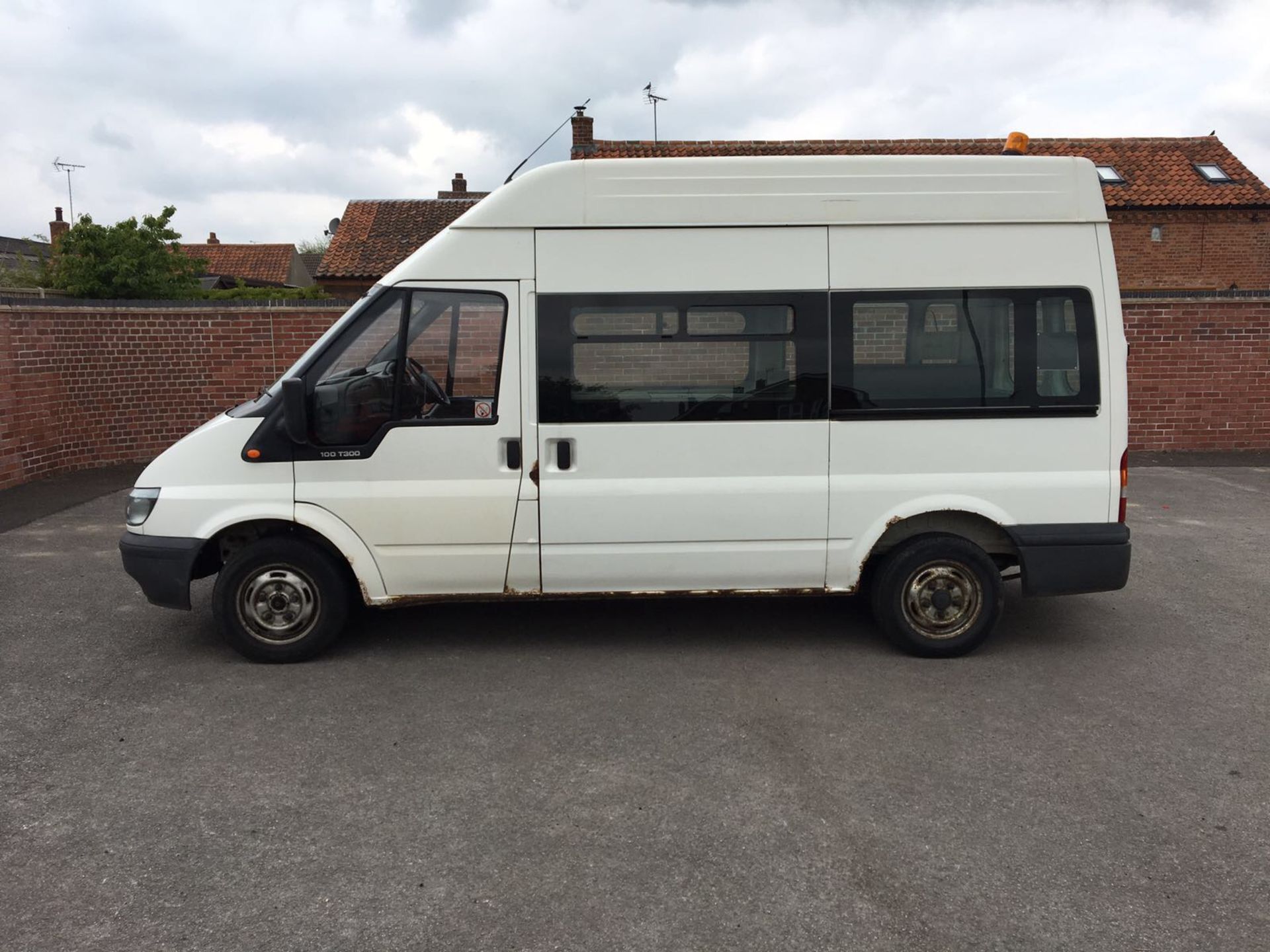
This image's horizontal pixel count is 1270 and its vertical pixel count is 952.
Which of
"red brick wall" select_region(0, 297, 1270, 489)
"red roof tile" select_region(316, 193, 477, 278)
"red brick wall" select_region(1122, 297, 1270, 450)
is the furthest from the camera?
"red roof tile" select_region(316, 193, 477, 278)

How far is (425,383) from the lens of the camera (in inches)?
194

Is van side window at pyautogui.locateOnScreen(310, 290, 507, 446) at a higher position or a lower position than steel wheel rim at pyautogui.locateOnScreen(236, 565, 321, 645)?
higher

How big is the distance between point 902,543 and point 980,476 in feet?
1.71

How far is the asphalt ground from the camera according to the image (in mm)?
2918

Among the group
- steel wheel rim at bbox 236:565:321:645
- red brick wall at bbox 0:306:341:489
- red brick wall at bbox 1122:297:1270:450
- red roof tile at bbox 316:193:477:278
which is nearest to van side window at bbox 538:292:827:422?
steel wheel rim at bbox 236:565:321:645

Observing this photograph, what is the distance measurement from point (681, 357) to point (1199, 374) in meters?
10.3

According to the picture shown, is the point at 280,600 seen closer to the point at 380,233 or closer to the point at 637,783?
the point at 637,783

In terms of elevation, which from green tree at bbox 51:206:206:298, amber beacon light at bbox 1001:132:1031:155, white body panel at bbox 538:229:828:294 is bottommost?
white body panel at bbox 538:229:828:294

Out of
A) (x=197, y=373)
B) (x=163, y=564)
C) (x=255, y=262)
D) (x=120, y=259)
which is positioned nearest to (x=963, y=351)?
(x=163, y=564)

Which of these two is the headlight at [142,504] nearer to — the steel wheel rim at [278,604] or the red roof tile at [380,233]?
the steel wheel rim at [278,604]

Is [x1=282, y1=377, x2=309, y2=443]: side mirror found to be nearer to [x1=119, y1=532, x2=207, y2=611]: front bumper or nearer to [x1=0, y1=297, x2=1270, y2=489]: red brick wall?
[x1=119, y1=532, x2=207, y2=611]: front bumper

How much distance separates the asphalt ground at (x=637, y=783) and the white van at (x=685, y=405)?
50 centimetres

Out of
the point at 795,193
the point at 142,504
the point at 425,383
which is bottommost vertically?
the point at 142,504

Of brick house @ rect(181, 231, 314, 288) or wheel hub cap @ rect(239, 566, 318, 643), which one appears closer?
wheel hub cap @ rect(239, 566, 318, 643)
